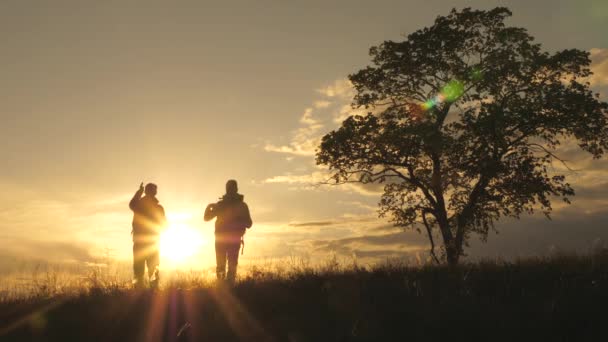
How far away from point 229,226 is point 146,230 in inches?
80.5

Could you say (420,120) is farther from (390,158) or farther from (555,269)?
(555,269)

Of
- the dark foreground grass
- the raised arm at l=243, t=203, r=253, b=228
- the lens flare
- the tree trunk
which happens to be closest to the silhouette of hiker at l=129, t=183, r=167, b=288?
the raised arm at l=243, t=203, r=253, b=228

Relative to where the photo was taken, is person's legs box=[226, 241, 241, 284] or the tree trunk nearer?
person's legs box=[226, 241, 241, 284]

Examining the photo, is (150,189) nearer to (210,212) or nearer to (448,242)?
(210,212)

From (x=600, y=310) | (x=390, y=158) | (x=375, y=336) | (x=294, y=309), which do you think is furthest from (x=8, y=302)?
(x=390, y=158)

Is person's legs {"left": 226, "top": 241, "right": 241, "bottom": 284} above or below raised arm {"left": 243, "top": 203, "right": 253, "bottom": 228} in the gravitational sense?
below

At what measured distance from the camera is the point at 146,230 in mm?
13797

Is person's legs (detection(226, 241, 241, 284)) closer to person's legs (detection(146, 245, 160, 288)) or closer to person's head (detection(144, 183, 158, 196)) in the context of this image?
person's legs (detection(146, 245, 160, 288))

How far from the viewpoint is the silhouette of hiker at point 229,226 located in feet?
45.2

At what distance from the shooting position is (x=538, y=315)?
8.45 meters

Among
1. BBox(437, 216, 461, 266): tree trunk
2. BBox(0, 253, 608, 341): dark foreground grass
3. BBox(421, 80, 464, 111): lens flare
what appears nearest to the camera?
BBox(0, 253, 608, 341): dark foreground grass

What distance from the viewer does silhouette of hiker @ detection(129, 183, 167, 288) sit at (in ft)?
44.7

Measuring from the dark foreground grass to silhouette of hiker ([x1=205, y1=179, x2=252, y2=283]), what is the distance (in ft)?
7.68

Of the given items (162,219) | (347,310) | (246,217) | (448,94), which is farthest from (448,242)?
(347,310)
